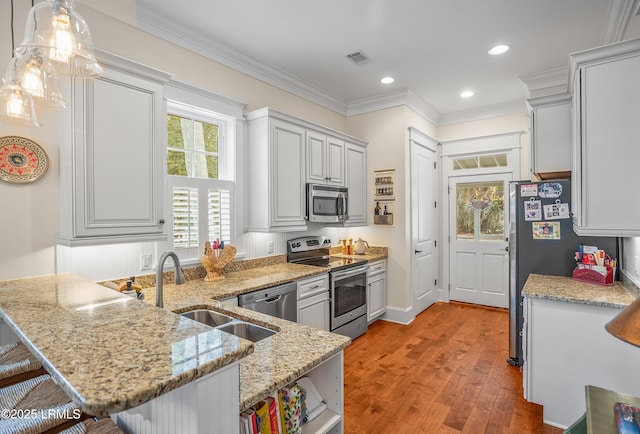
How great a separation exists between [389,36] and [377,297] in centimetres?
288

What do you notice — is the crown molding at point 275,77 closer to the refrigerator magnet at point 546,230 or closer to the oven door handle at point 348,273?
the oven door handle at point 348,273

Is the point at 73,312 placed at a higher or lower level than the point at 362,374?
higher

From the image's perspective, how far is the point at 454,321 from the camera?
171 inches

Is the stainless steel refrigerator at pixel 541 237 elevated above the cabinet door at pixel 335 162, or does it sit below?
below

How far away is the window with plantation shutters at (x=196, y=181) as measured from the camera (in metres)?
2.70

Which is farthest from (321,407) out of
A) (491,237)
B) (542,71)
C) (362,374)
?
(491,237)

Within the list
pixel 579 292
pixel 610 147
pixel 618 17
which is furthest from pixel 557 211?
pixel 618 17

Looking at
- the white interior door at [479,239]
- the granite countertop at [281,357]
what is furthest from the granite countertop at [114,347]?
the white interior door at [479,239]

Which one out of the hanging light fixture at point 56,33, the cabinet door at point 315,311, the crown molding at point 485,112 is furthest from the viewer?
the crown molding at point 485,112

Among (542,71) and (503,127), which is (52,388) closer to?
(542,71)

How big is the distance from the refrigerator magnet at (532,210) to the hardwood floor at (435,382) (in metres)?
1.38

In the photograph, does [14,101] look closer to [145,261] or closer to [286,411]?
[145,261]

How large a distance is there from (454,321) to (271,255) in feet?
8.54

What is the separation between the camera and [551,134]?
2.80 metres
